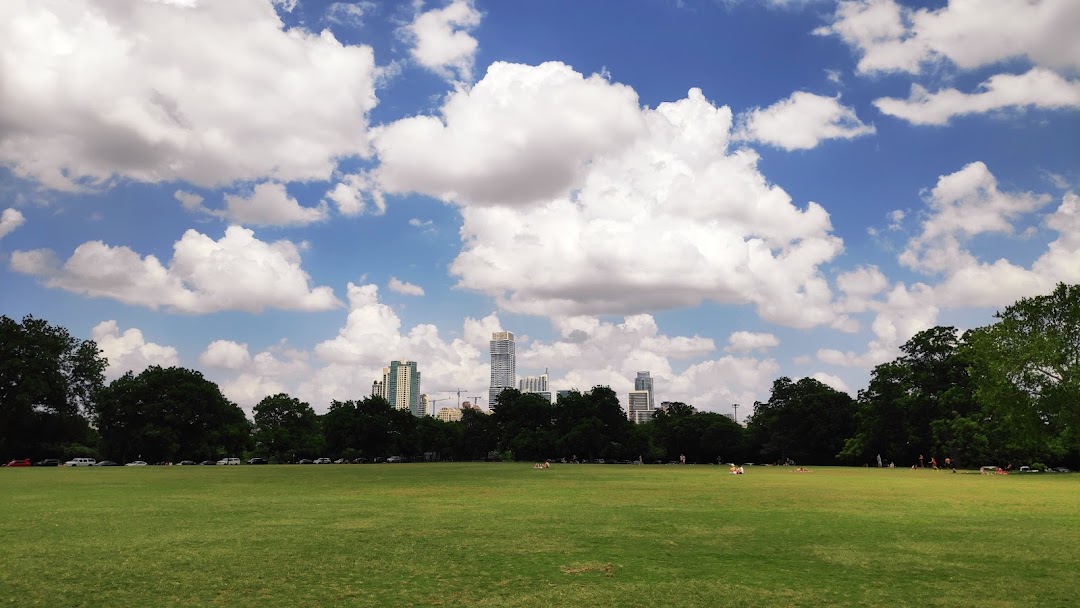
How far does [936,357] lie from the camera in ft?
245

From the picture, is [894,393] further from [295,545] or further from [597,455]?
[295,545]

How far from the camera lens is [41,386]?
72.1 meters

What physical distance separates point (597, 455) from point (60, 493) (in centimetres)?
8838

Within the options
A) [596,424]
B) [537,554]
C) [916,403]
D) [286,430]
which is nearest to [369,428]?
[286,430]

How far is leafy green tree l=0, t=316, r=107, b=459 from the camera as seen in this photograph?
7219cm

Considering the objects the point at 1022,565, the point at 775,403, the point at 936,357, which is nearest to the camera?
the point at 1022,565

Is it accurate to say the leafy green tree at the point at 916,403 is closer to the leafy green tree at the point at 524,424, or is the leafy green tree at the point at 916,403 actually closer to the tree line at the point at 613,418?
the tree line at the point at 613,418

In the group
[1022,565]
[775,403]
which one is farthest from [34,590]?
[775,403]

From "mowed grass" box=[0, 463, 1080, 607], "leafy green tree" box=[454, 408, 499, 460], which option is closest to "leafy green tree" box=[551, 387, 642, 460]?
"leafy green tree" box=[454, 408, 499, 460]

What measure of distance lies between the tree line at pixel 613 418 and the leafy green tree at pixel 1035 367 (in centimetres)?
10

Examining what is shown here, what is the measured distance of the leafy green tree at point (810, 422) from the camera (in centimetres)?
9231

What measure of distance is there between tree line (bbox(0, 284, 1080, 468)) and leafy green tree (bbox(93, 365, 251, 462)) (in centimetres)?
18

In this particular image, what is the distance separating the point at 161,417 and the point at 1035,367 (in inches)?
3395

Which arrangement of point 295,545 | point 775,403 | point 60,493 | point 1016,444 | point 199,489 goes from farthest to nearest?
point 775,403 → point 1016,444 → point 199,489 → point 60,493 → point 295,545
